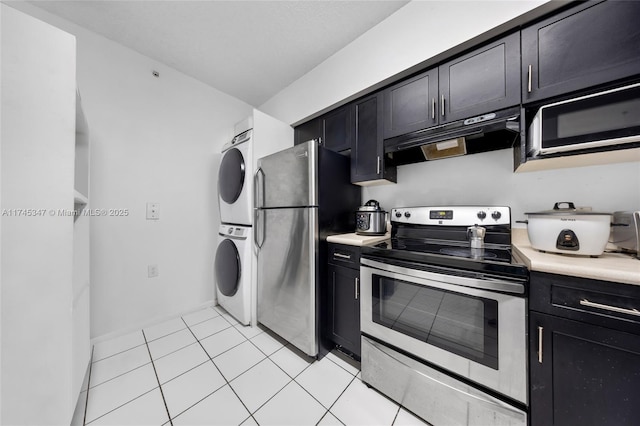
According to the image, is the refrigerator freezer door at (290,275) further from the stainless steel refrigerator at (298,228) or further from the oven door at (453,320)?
the oven door at (453,320)

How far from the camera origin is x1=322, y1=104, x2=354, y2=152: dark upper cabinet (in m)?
1.93

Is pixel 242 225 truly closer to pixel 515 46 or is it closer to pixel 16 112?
pixel 16 112

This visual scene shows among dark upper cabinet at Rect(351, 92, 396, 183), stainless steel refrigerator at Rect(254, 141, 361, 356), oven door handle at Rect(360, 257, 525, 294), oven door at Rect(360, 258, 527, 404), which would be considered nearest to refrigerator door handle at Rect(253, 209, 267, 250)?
stainless steel refrigerator at Rect(254, 141, 361, 356)

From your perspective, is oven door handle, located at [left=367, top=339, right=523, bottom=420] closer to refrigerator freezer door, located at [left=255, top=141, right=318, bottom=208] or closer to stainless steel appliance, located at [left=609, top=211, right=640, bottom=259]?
stainless steel appliance, located at [left=609, top=211, right=640, bottom=259]

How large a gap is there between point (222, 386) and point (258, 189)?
153cm

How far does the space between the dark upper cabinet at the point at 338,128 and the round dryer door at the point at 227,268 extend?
1480mm

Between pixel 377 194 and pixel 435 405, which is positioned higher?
pixel 377 194

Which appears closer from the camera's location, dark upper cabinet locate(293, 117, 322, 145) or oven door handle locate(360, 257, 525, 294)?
oven door handle locate(360, 257, 525, 294)

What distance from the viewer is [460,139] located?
4.78ft

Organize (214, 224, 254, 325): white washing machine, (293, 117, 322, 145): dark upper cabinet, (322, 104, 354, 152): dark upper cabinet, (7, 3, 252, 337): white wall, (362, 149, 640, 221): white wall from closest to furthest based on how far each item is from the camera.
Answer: (362, 149, 640, 221): white wall → (7, 3, 252, 337): white wall → (322, 104, 354, 152): dark upper cabinet → (214, 224, 254, 325): white washing machine → (293, 117, 322, 145): dark upper cabinet

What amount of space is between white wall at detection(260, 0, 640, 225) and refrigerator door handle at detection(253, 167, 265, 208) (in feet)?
3.05

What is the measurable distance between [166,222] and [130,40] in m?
1.71

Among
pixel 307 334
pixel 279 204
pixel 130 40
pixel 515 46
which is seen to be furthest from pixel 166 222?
pixel 515 46

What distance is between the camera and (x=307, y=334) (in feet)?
5.20
